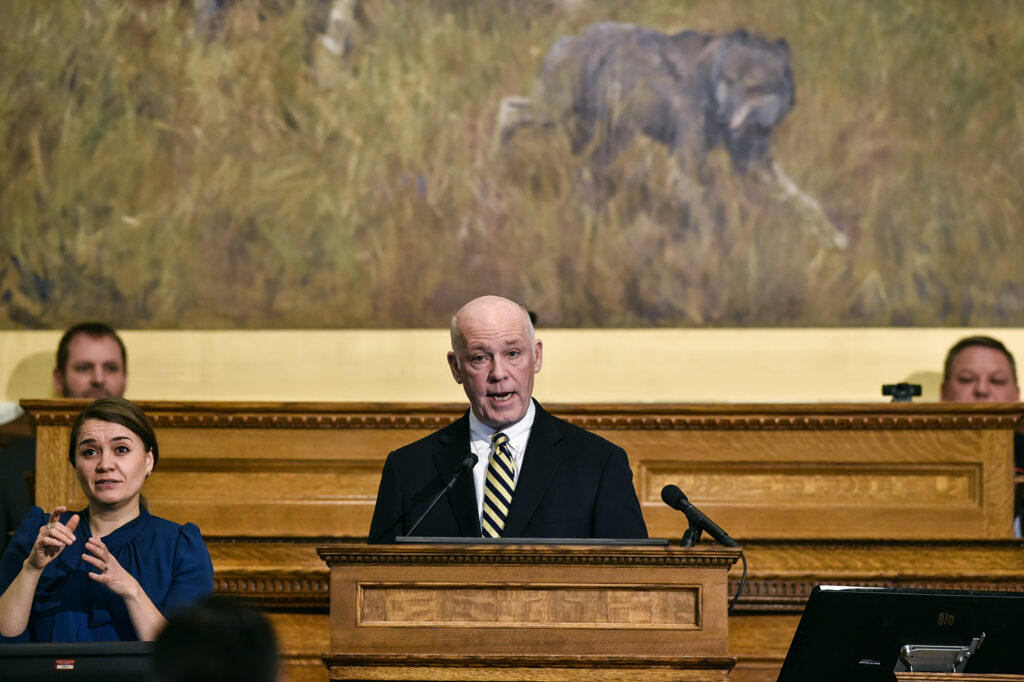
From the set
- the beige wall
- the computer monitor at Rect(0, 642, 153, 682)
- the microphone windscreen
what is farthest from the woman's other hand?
the beige wall

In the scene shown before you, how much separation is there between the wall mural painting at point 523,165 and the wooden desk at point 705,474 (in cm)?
151

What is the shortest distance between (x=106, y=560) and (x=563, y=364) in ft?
12.2

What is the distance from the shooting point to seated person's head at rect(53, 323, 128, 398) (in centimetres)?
599

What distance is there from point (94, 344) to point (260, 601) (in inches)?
66.3

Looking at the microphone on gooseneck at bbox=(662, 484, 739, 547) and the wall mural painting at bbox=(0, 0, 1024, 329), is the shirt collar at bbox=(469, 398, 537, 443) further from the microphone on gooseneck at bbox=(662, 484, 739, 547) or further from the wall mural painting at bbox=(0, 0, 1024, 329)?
the wall mural painting at bbox=(0, 0, 1024, 329)

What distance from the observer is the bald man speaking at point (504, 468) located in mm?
3816

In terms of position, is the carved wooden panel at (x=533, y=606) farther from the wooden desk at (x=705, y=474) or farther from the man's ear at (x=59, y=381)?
the man's ear at (x=59, y=381)

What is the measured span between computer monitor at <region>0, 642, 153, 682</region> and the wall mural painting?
4.05 metres

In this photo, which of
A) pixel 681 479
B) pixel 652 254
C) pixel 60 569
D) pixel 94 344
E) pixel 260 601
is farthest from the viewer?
pixel 652 254

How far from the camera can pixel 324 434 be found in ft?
17.8

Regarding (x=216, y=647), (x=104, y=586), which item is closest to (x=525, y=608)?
(x=104, y=586)

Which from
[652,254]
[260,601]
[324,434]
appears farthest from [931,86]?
[260,601]

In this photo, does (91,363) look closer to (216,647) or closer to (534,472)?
(534,472)

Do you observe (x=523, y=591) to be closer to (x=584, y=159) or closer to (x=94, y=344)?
(x=94, y=344)
